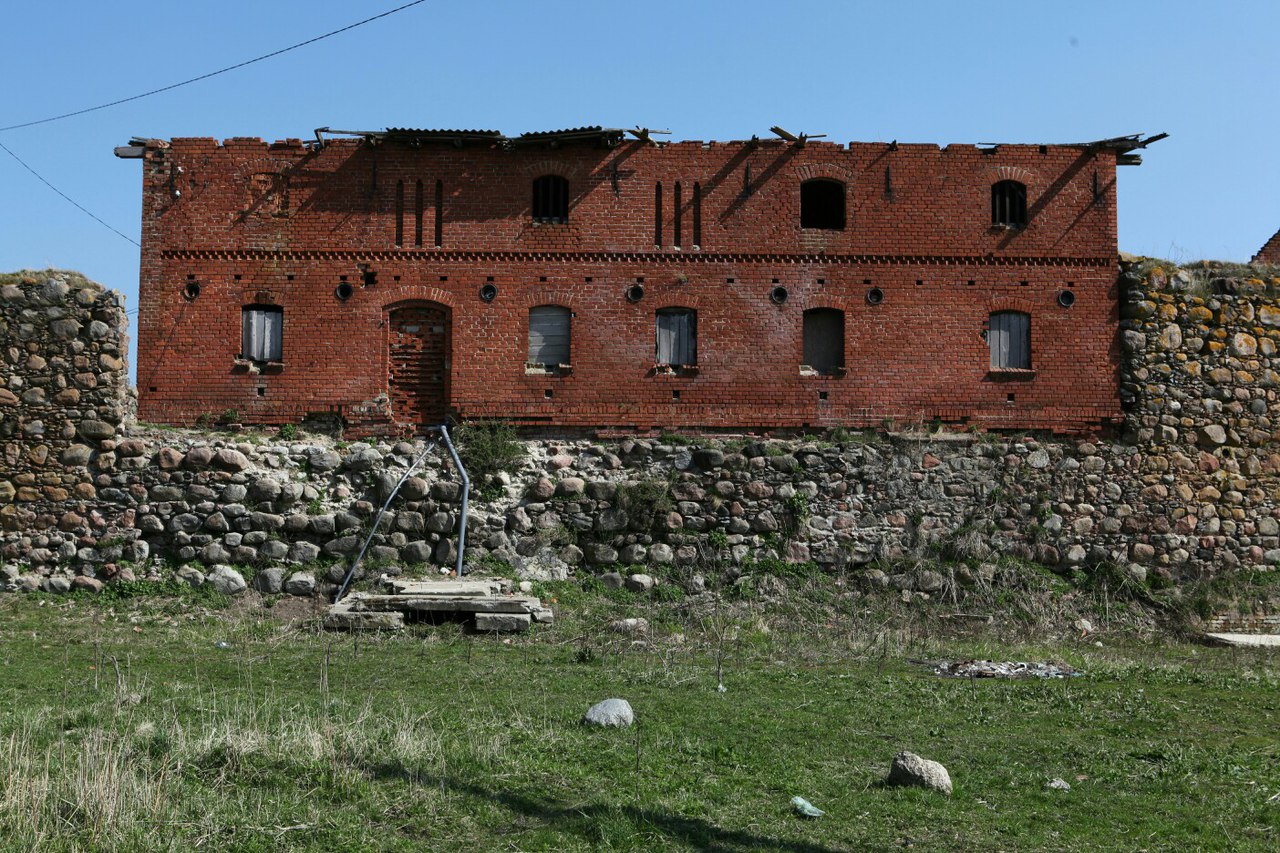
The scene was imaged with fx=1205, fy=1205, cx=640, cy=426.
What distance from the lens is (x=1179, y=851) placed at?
7598mm

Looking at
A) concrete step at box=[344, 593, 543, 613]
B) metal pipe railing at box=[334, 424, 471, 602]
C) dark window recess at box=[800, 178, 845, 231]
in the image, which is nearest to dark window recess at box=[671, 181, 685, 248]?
dark window recess at box=[800, 178, 845, 231]

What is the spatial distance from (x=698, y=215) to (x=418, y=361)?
18.7ft

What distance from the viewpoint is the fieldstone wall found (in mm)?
18891

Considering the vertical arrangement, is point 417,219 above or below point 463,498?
Answer: above

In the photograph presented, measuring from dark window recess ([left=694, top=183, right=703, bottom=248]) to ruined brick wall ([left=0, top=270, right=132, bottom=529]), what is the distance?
32.4 feet

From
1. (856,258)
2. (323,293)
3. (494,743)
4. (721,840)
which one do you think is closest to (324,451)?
(323,293)

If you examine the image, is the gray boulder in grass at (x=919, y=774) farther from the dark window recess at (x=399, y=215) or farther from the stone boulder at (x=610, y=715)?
the dark window recess at (x=399, y=215)

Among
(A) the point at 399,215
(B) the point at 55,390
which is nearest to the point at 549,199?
(A) the point at 399,215

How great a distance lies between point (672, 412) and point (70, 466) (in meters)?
9.92

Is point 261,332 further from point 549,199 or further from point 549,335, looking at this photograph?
point 549,199

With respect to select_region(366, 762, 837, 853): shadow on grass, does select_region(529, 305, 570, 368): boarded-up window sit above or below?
above

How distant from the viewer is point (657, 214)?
2195 cm

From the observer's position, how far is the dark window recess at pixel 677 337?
2172cm

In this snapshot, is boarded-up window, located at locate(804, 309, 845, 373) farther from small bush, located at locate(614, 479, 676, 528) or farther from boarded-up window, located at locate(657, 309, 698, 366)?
small bush, located at locate(614, 479, 676, 528)
